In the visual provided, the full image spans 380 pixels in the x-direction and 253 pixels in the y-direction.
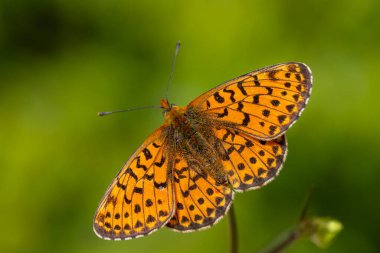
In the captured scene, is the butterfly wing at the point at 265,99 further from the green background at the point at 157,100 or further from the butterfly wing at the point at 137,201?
the green background at the point at 157,100

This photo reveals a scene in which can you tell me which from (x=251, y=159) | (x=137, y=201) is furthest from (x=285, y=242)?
(x=137, y=201)

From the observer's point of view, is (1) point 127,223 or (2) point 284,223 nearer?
(1) point 127,223

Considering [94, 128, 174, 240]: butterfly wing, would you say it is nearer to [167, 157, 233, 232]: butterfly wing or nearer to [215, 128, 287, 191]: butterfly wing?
[167, 157, 233, 232]: butterfly wing

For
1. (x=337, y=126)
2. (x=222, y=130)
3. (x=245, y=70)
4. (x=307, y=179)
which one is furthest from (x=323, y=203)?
(x=222, y=130)

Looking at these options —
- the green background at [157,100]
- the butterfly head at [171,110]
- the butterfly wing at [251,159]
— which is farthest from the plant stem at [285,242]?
the green background at [157,100]

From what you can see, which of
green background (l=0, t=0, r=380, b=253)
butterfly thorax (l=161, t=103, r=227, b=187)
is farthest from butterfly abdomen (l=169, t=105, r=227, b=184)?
green background (l=0, t=0, r=380, b=253)

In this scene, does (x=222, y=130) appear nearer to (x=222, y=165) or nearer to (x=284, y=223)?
(x=222, y=165)

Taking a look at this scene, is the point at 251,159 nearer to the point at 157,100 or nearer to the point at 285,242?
the point at 285,242
